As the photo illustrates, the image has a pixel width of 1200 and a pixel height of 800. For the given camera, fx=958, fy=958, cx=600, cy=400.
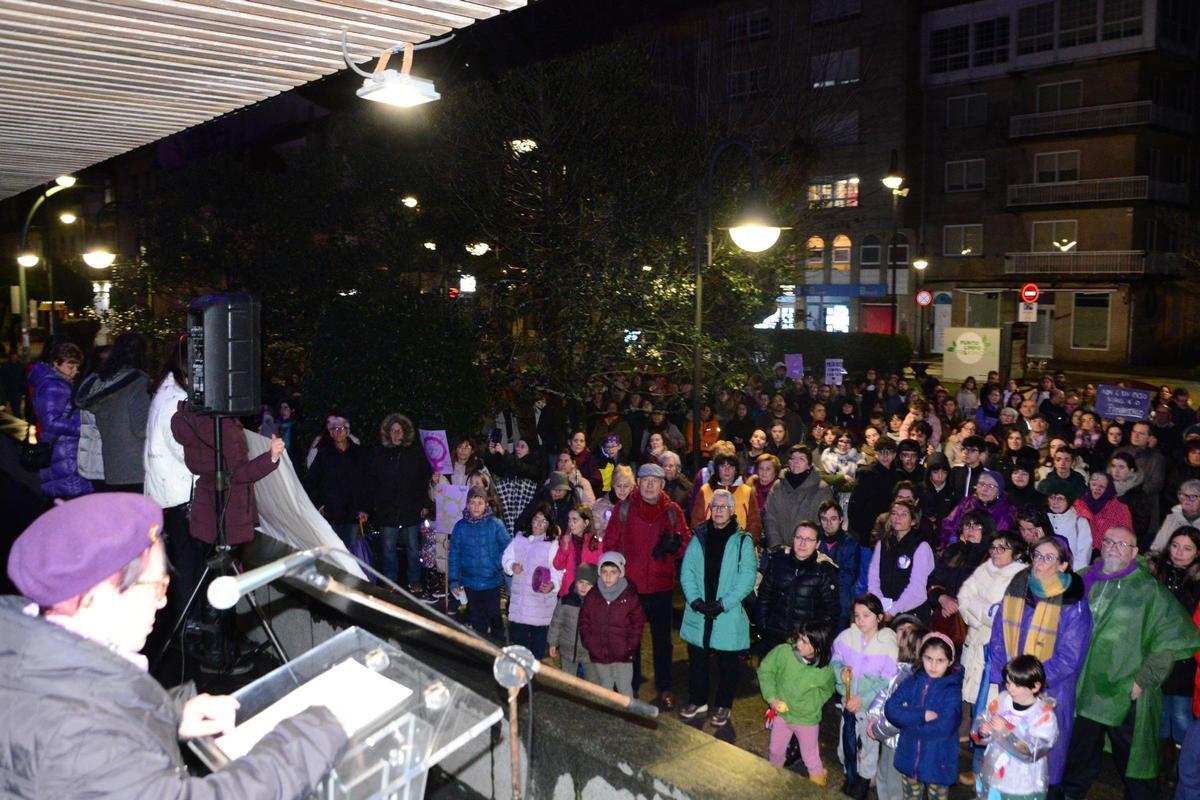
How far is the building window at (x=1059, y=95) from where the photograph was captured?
39.8 m

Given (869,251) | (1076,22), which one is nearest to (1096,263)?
(869,251)

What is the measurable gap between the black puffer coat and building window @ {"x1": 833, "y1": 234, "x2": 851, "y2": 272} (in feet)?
131

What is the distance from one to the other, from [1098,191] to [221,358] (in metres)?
41.8

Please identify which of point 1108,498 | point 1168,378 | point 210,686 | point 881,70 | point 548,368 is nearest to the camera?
point 210,686

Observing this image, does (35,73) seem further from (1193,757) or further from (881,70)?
(881,70)

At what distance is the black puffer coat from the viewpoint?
7016 millimetres

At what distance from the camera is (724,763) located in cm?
373

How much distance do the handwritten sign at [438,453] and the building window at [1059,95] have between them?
3863cm

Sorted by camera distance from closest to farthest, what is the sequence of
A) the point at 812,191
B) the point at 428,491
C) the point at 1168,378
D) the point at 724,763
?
the point at 724,763 < the point at 428,491 < the point at 1168,378 < the point at 812,191

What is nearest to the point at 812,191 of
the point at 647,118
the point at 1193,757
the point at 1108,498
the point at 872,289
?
the point at 872,289

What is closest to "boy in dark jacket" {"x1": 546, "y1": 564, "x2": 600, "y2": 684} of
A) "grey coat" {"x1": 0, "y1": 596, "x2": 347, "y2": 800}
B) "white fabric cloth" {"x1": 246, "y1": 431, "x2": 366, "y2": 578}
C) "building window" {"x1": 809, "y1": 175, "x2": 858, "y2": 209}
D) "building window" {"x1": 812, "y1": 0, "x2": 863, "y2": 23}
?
"white fabric cloth" {"x1": 246, "y1": 431, "x2": 366, "y2": 578}

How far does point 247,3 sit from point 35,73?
188 cm

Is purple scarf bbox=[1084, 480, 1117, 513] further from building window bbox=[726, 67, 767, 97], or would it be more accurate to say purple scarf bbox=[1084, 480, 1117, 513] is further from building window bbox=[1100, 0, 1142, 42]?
building window bbox=[1100, 0, 1142, 42]

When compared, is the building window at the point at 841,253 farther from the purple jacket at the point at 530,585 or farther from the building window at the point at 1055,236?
the purple jacket at the point at 530,585
